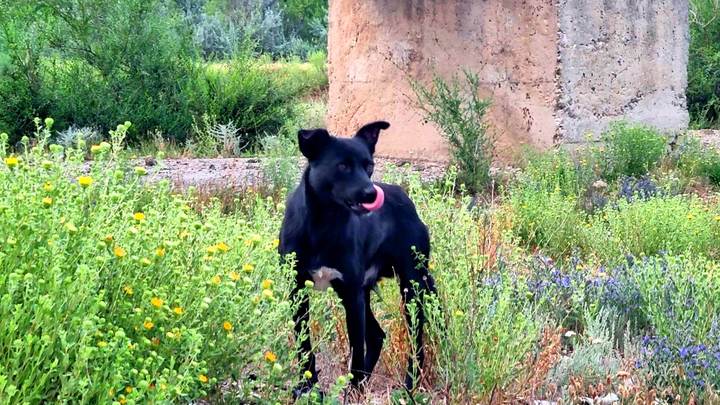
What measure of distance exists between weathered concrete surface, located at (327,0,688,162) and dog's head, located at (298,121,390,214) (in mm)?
7112

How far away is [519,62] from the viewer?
38.4 ft

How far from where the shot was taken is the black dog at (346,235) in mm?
4473

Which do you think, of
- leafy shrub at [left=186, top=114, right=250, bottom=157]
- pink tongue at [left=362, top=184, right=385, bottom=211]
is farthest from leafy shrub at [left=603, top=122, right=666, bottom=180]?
pink tongue at [left=362, top=184, right=385, bottom=211]

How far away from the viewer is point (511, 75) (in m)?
Answer: 11.8

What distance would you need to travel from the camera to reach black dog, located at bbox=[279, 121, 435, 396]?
176 inches

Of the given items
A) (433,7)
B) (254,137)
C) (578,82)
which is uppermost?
(433,7)

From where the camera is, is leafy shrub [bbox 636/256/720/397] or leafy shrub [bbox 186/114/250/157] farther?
leafy shrub [bbox 186/114/250/157]

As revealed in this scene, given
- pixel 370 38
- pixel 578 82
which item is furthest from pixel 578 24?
pixel 370 38

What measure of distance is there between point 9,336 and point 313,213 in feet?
5.70

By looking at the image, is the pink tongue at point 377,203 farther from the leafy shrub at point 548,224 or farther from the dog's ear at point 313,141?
the leafy shrub at point 548,224

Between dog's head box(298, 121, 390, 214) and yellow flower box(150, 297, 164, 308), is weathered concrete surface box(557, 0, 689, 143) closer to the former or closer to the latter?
dog's head box(298, 121, 390, 214)

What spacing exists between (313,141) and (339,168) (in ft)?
0.58

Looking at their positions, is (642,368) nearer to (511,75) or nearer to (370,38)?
(511,75)

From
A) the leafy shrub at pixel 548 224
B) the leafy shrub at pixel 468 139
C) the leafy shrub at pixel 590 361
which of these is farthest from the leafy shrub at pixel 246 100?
the leafy shrub at pixel 590 361
